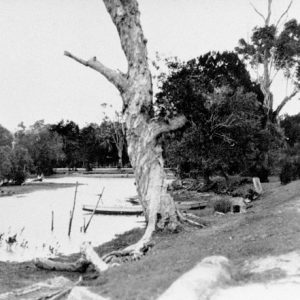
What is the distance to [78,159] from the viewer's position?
3346 inches

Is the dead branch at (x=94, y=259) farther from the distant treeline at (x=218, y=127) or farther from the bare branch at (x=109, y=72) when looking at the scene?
the bare branch at (x=109, y=72)

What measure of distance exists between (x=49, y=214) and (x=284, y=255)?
75.0 feet

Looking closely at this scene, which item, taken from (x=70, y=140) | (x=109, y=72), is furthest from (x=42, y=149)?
(x=109, y=72)

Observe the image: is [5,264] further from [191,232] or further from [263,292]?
[263,292]

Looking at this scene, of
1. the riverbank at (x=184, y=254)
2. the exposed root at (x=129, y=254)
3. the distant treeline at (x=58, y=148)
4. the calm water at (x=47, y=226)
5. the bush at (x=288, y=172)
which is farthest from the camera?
the distant treeline at (x=58, y=148)

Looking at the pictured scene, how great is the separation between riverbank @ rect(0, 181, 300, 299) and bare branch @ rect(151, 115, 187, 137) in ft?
10.5

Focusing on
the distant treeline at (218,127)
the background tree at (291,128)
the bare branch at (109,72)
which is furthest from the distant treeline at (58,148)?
the bare branch at (109,72)

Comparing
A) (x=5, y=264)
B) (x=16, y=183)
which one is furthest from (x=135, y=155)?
(x=16, y=183)

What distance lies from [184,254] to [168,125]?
5.39 meters

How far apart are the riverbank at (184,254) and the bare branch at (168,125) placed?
322cm

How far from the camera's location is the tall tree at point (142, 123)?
13172mm

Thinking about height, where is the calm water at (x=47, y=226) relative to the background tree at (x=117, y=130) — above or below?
below

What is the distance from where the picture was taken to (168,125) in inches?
530

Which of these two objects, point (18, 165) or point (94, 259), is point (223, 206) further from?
point (18, 165)
